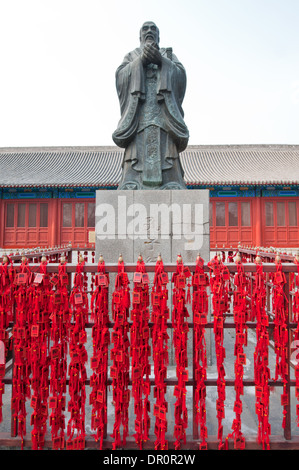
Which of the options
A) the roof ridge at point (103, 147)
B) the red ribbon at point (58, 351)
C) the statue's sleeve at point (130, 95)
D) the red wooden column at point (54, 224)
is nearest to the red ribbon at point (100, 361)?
the red ribbon at point (58, 351)

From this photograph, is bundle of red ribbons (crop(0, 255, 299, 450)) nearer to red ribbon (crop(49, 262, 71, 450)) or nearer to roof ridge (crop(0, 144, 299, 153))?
red ribbon (crop(49, 262, 71, 450))

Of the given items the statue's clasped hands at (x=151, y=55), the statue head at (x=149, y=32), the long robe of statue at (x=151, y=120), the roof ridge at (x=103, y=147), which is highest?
the roof ridge at (x=103, y=147)

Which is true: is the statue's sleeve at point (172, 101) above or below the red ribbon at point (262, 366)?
above

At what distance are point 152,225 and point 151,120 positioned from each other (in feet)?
5.16

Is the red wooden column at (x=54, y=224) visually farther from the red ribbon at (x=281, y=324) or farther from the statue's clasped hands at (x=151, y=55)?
the red ribbon at (x=281, y=324)

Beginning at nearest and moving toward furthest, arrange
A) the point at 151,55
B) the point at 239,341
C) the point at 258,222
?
the point at 239,341 → the point at 151,55 → the point at 258,222

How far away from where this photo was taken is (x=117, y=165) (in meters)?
19.5

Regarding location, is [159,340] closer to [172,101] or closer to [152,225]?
[152,225]

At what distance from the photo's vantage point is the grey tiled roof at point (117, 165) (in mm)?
16156

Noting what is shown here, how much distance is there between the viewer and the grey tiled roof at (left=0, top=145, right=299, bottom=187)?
1616 cm

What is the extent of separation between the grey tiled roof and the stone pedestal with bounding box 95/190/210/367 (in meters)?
12.2

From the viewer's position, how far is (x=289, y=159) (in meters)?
19.7

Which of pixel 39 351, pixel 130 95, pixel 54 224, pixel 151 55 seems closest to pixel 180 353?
pixel 39 351

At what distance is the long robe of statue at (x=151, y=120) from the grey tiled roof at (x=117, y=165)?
1154cm
